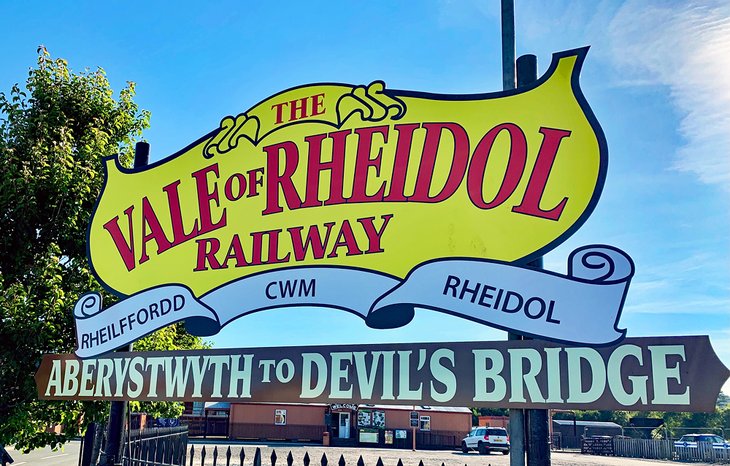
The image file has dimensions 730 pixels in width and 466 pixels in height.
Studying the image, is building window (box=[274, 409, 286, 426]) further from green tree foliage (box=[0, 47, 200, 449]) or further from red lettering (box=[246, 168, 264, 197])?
red lettering (box=[246, 168, 264, 197])

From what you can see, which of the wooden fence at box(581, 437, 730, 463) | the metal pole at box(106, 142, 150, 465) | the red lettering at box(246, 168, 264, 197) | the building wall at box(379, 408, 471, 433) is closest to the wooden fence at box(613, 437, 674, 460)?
the wooden fence at box(581, 437, 730, 463)

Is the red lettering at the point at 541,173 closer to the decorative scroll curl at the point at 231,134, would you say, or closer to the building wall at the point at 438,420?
the decorative scroll curl at the point at 231,134

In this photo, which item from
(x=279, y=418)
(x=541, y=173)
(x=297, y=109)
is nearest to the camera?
(x=541, y=173)

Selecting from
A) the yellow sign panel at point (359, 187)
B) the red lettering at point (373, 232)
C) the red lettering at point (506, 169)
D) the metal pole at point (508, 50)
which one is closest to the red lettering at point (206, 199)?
the yellow sign panel at point (359, 187)

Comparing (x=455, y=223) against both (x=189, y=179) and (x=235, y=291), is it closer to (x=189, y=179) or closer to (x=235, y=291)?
(x=235, y=291)

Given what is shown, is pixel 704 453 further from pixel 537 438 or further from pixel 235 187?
pixel 235 187

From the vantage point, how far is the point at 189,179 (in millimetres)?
6559

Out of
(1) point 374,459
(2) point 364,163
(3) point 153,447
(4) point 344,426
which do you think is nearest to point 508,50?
(2) point 364,163

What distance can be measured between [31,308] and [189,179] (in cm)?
326

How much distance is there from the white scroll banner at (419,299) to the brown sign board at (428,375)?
167mm

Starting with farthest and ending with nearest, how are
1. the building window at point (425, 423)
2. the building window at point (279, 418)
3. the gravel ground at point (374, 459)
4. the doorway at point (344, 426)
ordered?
the building window at point (425, 423) → the building window at point (279, 418) → the doorway at point (344, 426) → the gravel ground at point (374, 459)

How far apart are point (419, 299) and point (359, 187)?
1.25 m

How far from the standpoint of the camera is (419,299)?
16.3 ft

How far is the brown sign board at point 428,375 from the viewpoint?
155 inches
